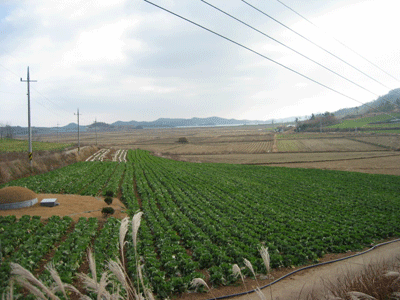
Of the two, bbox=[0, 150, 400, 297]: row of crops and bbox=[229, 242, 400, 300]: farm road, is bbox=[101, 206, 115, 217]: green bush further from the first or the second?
bbox=[229, 242, 400, 300]: farm road

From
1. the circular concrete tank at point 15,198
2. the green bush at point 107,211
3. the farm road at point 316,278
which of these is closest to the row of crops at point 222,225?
the farm road at point 316,278

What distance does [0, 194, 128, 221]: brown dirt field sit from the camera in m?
16.7

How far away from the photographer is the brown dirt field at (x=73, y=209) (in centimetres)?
1667

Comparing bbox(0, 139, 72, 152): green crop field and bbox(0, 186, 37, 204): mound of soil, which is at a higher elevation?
bbox(0, 139, 72, 152): green crop field

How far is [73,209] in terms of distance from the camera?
18.2m

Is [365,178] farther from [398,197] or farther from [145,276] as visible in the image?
[145,276]

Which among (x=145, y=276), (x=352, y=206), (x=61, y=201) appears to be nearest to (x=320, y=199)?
(x=352, y=206)

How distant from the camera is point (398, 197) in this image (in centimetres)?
2528

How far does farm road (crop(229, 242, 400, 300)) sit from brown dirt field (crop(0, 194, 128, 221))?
38.0ft

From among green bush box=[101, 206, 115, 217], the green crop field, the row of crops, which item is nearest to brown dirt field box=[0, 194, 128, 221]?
green bush box=[101, 206, 115, 217]

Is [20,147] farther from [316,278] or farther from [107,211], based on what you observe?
[316,278]

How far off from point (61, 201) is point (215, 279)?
14849 mm

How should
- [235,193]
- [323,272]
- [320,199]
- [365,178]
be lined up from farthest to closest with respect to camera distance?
1. [365,178]
2. [235,193]
3. [320,199]
4. [323,272]

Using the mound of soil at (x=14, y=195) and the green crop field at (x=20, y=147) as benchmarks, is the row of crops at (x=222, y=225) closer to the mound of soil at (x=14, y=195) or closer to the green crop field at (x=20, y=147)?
the mound of soil at (x=14, y=195)
